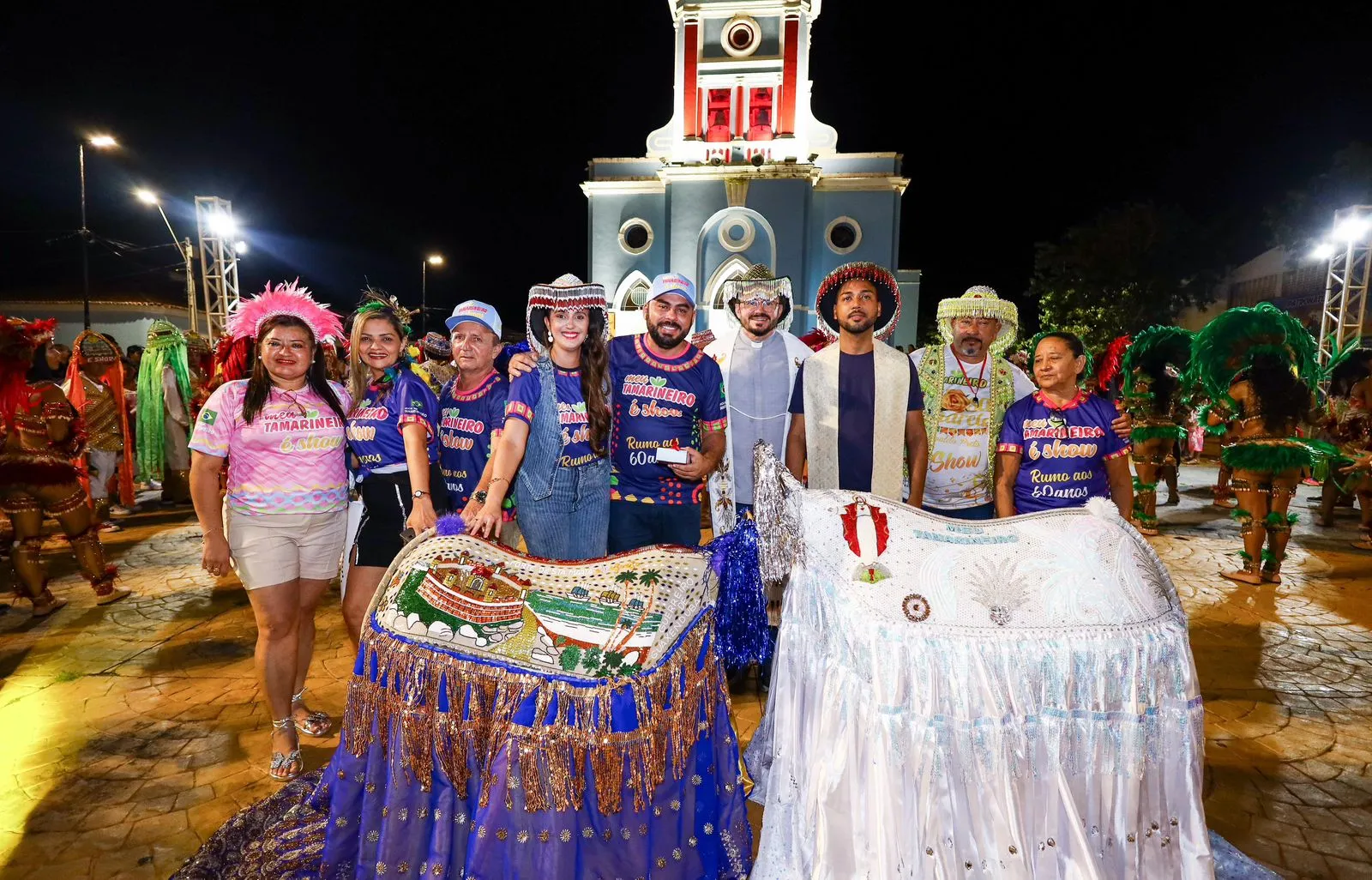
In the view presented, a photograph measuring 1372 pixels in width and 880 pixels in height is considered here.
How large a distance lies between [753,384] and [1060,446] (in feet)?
5.29

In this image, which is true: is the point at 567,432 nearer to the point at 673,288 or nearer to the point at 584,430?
the point at 584,430

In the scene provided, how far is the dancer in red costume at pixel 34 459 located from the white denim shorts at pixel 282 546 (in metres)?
3.31

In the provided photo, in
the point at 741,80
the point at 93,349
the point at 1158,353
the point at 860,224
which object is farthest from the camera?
the point at 741,80

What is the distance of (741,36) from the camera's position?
22.9m

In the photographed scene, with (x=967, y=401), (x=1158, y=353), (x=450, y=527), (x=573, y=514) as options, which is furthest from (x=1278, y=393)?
(x=450, y=527)

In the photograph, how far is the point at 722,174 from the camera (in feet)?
70.4

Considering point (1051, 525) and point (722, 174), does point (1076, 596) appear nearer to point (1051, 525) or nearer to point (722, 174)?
point (1051, 525)

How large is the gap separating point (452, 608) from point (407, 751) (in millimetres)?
448

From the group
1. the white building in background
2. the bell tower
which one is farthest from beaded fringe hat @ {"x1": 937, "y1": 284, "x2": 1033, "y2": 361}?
→ the bell tower

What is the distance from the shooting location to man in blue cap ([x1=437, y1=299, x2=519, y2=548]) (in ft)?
11.3

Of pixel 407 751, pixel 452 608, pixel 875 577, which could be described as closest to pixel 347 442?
pixel 452 608

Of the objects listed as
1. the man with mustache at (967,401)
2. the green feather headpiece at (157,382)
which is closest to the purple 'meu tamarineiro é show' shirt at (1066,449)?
the man with mustache at (967,401)

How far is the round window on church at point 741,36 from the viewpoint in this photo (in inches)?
896

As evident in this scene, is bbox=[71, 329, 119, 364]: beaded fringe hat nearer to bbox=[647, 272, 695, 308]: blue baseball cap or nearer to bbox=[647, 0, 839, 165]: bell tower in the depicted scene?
bbox=[647, 272, 695, 308]: blue baseball cap
